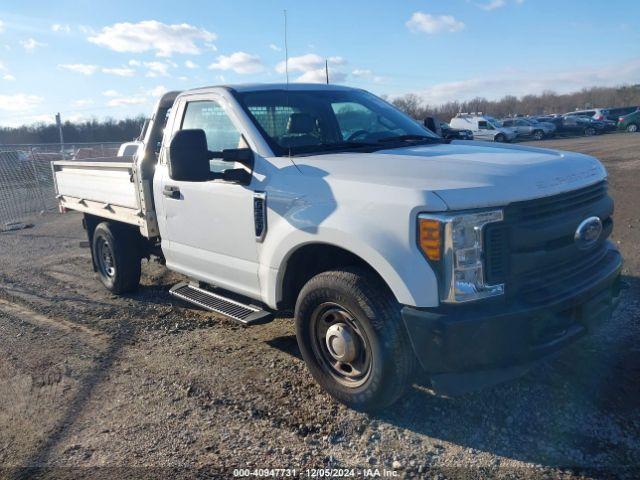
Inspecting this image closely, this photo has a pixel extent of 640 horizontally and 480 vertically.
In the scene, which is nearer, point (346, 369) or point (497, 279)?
point (497, 279)

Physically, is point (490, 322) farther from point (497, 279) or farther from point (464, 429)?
point (464, 429)

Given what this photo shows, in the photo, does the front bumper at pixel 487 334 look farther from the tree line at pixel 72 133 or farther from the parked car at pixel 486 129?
the tree line at pixel 72 133

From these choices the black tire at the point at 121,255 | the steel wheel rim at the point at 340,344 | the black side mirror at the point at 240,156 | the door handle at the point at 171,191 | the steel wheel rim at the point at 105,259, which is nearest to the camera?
the steel wheel rim at the point at 340,344

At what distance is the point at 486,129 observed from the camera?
34.4 meters

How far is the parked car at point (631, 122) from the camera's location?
120 feet

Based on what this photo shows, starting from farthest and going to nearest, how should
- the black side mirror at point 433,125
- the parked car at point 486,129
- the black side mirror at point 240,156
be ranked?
the parked car at point 486,129, the black side mirror at point 433,125, the black side mirror at point 240,156

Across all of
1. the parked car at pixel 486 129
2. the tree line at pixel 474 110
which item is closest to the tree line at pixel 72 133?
the tree line at pixel 474 110

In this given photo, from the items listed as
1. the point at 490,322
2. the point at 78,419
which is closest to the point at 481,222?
the point at 490,322

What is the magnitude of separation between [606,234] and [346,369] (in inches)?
76.9

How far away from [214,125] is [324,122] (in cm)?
90

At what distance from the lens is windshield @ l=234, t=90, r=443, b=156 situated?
161 inches

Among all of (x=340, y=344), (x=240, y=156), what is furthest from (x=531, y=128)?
(x=340, y=344)

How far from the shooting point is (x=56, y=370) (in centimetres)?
446

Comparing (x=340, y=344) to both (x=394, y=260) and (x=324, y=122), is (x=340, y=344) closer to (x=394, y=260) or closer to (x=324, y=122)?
(x=394, y=260)
